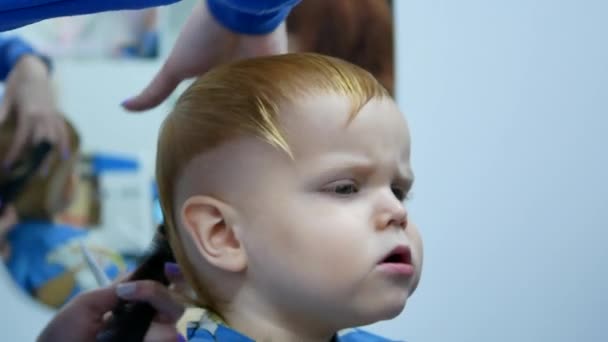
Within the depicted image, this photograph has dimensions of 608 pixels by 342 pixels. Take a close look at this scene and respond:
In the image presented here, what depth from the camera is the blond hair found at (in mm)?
560

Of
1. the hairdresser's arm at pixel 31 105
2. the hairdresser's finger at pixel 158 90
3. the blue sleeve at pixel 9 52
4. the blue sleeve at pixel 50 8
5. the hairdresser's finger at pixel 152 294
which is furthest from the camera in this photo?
the hairdresser's arm at pixel 31 105

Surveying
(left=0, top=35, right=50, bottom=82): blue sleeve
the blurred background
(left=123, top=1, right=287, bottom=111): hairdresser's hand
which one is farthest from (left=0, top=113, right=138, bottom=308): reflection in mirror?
the blurred background

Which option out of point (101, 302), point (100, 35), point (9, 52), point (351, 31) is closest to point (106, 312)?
point (101, 302)

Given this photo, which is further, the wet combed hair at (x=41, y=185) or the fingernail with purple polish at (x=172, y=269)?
the wet combed hair at (x=41, y=185)

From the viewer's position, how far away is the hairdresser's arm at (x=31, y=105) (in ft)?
3.43

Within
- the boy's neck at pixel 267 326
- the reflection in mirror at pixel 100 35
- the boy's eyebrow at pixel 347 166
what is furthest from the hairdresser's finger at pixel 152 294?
the reflection in mirror at pixel 100 35

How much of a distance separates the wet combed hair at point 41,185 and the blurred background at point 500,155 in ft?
1.34

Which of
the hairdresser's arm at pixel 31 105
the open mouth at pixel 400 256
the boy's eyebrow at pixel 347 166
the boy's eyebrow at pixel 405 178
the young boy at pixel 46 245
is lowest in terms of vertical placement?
the young boy at pixel 46 245

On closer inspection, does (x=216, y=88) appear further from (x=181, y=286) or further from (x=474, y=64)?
(x=474, y=64)

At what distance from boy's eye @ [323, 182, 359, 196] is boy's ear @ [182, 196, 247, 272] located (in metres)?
0.08

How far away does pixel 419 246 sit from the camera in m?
0.57

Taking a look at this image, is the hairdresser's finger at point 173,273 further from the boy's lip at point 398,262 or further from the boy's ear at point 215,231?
the boy's lip at point 398,262

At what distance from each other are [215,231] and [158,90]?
28 centimetres

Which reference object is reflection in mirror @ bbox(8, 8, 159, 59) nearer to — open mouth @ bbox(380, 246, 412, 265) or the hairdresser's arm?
the hairdresser's arm
